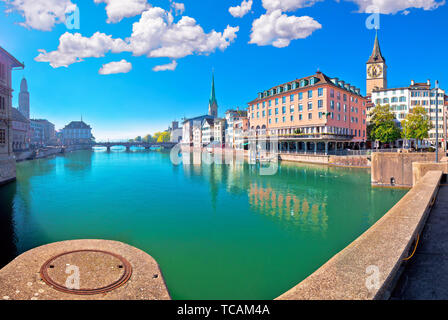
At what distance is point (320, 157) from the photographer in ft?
184

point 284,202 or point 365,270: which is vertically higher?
point 365,270

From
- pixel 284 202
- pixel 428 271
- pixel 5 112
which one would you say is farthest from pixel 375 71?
pixel 428 271

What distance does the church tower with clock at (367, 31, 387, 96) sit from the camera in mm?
117500

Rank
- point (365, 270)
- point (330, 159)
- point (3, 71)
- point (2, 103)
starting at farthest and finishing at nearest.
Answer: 1. point (330, 159)
2. point (3, 71)
3. point (2, 103)
4. point (365, 270)

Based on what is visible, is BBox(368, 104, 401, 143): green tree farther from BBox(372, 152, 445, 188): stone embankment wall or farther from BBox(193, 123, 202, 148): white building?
BBox(193, 123, 202, 148): white building

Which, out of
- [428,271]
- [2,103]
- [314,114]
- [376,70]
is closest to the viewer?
[428,271]

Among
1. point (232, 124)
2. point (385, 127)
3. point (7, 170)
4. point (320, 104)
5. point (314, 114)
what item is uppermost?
point (232, 124)

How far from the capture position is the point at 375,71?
120 meters

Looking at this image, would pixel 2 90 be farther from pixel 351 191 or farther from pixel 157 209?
pixel 351 191

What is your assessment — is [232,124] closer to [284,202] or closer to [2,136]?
[2,136]

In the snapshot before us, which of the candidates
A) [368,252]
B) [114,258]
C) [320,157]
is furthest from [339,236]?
[320,157]

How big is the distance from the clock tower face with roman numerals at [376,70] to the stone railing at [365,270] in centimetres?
13245

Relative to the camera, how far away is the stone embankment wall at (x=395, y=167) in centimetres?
2528

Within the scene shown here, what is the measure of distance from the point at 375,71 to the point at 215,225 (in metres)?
135
